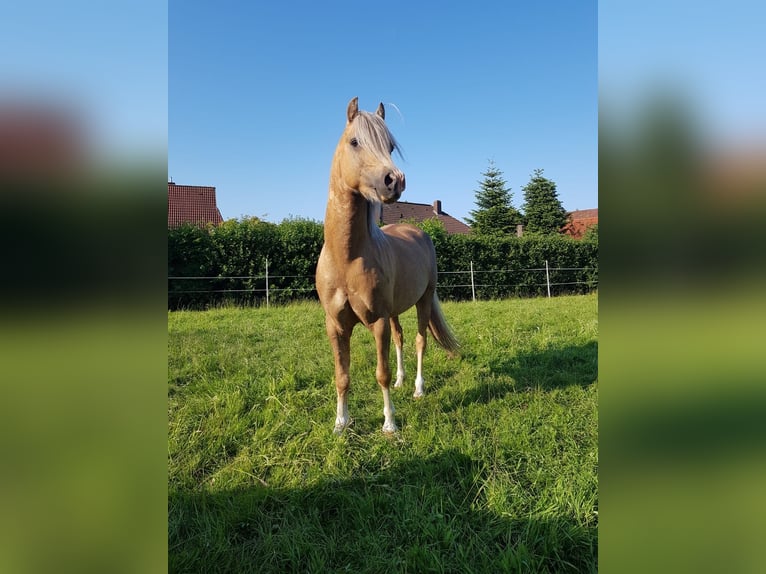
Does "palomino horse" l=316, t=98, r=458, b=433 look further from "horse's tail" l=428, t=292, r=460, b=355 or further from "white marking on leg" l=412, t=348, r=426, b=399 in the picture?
"horse's tail" l=428, t=292, r=460, b=355

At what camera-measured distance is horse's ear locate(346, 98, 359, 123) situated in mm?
3065

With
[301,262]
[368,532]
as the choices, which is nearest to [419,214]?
[301,262]

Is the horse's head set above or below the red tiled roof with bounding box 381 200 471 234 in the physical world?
below

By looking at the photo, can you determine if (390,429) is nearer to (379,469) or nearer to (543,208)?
(379,469)

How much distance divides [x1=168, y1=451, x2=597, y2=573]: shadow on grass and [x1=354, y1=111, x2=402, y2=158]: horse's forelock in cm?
235

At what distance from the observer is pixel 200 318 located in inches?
348

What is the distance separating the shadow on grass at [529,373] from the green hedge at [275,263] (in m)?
5.69

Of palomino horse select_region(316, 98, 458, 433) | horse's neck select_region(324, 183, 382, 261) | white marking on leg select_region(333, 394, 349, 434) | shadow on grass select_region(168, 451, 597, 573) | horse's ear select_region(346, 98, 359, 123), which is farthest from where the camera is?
white marking on leg select_region(333, 394, 349, 434)

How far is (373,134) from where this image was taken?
115 inches

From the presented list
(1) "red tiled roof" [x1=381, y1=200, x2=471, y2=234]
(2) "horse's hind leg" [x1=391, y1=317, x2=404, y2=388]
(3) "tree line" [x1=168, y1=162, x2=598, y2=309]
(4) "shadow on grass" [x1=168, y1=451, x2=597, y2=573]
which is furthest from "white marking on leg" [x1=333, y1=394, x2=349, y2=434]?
(1) "red tiled roof" [x1=381, y1=200, x2=471, y2=234]

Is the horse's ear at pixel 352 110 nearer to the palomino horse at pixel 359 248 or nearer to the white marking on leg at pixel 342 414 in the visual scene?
the palomino horse at pixel 359 248
